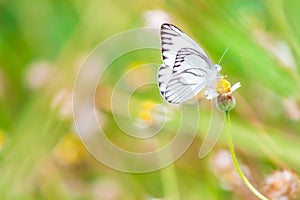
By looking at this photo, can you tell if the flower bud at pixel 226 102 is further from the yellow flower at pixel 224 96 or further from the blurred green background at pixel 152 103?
the blurred green background at pixel 152 103

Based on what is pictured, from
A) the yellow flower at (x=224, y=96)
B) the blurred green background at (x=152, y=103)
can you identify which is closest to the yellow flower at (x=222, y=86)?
the yellow flower at (x=224, y=96)

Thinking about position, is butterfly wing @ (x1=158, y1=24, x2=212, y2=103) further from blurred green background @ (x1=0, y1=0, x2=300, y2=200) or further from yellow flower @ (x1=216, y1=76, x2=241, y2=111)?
blurred green background @ (x1=0, y1=0, x2=300, y2=200)

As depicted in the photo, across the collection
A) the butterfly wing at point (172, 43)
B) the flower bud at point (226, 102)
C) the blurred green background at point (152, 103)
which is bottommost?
the blurred green background at point (152, 103)

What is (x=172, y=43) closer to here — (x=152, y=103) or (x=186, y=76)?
(x=186, y=76)

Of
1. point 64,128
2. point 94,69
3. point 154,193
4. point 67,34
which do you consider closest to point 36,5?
point 67,34

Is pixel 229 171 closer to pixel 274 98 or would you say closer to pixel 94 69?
pixel 274 98

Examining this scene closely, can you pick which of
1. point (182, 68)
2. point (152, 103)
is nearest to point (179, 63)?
point (182, 68)

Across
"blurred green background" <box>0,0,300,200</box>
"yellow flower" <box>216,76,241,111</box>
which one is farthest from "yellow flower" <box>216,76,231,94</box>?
"blurred green background" <box>0,0,300,200</box>
